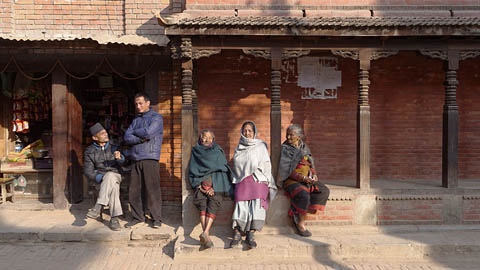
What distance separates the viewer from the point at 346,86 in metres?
7.04

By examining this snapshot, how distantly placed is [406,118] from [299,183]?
2990mm

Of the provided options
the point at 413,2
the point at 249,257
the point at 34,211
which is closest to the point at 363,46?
the point at 413,2

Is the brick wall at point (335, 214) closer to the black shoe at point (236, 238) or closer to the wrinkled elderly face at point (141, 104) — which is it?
the black shoe at point (236, 238)

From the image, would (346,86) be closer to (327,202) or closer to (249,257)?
(327,202)

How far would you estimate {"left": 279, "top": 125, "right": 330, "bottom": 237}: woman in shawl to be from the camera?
212 inches

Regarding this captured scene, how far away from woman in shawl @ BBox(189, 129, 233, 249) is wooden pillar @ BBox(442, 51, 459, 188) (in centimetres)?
343

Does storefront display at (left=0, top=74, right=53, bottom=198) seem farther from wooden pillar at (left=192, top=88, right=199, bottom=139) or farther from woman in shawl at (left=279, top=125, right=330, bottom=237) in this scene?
woman in shawl at (left=279, top=125, right=330, bottom=237)

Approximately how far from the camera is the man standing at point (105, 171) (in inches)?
220

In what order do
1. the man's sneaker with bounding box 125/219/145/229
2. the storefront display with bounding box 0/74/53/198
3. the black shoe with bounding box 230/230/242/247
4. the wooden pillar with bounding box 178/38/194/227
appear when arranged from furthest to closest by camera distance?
1. the storefront display with bounding box 0/74/53/198
2. the man's sneaker with bounding box 125/219/145/229
3. the wooden pillar with bounding box 178/38/194/227
4. the black shoe with bounding box 230/230/242/247

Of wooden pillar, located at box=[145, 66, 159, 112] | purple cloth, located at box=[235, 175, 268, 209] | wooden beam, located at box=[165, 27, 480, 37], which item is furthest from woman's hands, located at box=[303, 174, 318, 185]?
wooden pillar, located at box=[145, 66, 159, 112]

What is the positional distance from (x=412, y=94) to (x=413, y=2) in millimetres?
1670

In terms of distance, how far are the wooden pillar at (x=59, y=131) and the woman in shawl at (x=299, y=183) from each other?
4.01 m

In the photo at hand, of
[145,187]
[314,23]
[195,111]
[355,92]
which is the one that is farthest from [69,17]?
[355,92]

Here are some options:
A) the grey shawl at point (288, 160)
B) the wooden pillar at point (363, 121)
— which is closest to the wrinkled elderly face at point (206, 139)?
the grey shawl at point (288, 160)
